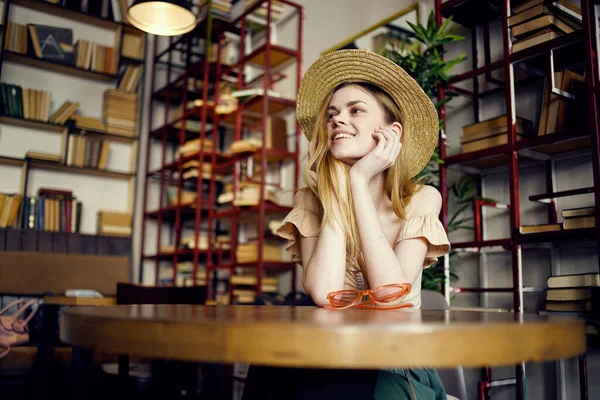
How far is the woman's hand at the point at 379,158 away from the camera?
124 cm

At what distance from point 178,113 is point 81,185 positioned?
1196mm

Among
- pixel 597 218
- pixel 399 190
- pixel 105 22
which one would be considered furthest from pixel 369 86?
pixel 105 22

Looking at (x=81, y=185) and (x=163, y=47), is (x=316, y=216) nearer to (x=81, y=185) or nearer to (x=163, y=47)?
(x=81, y=185)

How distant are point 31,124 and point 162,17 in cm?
244

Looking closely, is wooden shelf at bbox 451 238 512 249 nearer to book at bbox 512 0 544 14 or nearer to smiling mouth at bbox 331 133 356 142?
book at bbox 512 0 544 14

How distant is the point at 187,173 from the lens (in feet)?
16.8

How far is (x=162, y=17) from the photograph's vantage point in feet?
10.4

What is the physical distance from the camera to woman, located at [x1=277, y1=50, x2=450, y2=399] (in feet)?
3.91

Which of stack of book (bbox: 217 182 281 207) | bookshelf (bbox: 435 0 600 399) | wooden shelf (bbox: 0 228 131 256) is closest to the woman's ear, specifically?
bookshelf (bbox: 435 0 600 399)

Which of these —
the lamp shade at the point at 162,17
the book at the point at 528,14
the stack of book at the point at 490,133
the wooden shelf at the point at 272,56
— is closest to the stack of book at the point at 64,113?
the wooden shelf at the point at 272,56

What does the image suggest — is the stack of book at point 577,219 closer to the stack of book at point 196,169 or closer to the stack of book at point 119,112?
the stack of book at point 196,169

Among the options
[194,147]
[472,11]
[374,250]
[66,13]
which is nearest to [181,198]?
[194,147]

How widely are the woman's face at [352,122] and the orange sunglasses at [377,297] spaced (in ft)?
1.15

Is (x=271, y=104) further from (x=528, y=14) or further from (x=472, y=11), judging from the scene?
(x=528, y=14)
